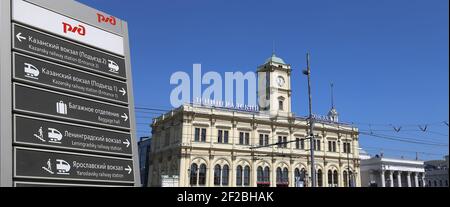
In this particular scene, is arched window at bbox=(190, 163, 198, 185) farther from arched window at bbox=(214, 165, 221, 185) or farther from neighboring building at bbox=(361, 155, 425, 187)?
neighboring building at bbox=(361, 155, 425, 187)

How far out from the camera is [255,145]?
60.1 meters

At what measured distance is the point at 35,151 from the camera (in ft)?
16.3

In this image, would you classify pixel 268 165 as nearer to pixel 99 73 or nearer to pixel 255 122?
pixel 255 122

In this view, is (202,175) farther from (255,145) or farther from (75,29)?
(75,29)

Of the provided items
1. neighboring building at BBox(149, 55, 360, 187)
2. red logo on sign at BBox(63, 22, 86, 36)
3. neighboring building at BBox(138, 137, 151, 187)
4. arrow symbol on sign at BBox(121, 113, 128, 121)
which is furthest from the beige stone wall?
red logo on sign at BBox(63, 22, 86, 36)

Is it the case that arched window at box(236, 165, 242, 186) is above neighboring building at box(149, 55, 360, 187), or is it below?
below

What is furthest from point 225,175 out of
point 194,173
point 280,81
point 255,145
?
point 280,81

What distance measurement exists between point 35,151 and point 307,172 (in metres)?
60.9

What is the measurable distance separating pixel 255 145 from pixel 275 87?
1112 centimetres

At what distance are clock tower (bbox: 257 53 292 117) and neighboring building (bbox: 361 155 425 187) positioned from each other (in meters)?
21.0

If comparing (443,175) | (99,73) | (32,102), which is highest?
(99,73)

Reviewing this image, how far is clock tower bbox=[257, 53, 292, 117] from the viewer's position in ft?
213
